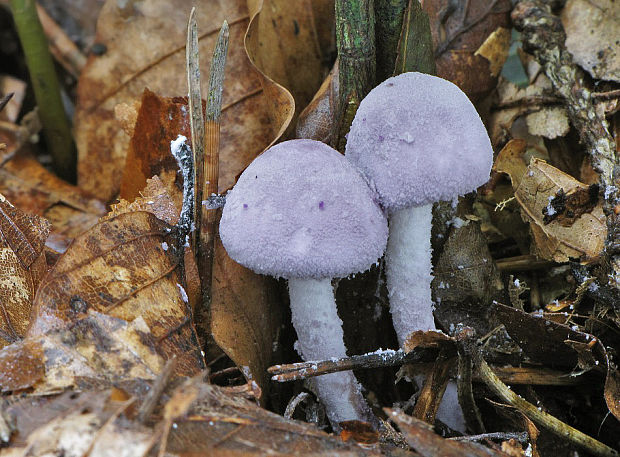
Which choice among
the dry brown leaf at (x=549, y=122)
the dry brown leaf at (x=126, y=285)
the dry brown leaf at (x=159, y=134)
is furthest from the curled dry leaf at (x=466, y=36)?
the dry brown leaf at (x=126, y=285)

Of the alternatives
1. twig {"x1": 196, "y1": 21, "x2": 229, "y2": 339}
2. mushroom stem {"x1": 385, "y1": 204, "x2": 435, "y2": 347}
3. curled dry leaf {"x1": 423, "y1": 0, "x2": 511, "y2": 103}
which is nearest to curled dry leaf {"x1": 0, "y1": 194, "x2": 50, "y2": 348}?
twig {"x1": 196, "y1": 21, "x2": 229, "y2": 339}

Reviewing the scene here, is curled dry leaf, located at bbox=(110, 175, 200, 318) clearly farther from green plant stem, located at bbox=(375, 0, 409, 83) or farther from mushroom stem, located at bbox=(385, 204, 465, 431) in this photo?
green plant stem, located at bbox=(375, 0, 409, 83)

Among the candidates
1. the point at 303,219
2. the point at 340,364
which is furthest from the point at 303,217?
the point at 340,364

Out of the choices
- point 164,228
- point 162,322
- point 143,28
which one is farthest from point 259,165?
point 143,28

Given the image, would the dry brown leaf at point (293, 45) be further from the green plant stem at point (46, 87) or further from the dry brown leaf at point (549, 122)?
the green plant stem at point (46, 87)

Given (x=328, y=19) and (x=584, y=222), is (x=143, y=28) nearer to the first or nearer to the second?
(x=328, y=19)
